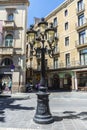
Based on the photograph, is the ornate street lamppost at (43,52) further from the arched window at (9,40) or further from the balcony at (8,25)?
the balcony at (8,25)

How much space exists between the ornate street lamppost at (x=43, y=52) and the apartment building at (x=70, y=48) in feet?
61.4

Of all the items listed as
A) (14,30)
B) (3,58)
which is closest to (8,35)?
(14,30)

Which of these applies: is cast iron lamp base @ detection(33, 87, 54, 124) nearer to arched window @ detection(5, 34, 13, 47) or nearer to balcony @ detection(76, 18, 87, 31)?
arched window @ detection(5, 34, 13, 47)

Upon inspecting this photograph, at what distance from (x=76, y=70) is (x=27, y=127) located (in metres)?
21.5

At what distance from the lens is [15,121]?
7.66 metres

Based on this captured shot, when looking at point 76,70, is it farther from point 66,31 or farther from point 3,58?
point 3,58

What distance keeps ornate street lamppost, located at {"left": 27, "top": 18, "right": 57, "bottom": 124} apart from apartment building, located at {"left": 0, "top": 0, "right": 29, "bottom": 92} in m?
14.4

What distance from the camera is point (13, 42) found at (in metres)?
23.9

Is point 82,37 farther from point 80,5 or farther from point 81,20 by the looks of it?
point 80,5

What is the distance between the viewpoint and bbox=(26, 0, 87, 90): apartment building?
27.8 meters

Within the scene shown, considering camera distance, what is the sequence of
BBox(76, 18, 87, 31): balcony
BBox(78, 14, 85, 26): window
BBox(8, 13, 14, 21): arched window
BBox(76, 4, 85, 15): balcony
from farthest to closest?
BBox(78, 14, 85, 26): window, BBox(76, 4, 85, 15): balcony, BBox(76, 18, 87, 31): balcony, BBox(8, 13, 14, 21): arched window

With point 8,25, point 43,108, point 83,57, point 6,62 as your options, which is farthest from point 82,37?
point 43,108

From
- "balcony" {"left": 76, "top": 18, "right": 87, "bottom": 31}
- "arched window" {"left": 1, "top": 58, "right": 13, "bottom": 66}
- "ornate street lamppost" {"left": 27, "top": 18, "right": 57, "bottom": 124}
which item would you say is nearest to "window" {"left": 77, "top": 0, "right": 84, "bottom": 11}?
"balcony" {"left": 76, "top": 18, "right": 87, "bottom": 31}

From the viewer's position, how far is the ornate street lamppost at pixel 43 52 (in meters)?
7.44
